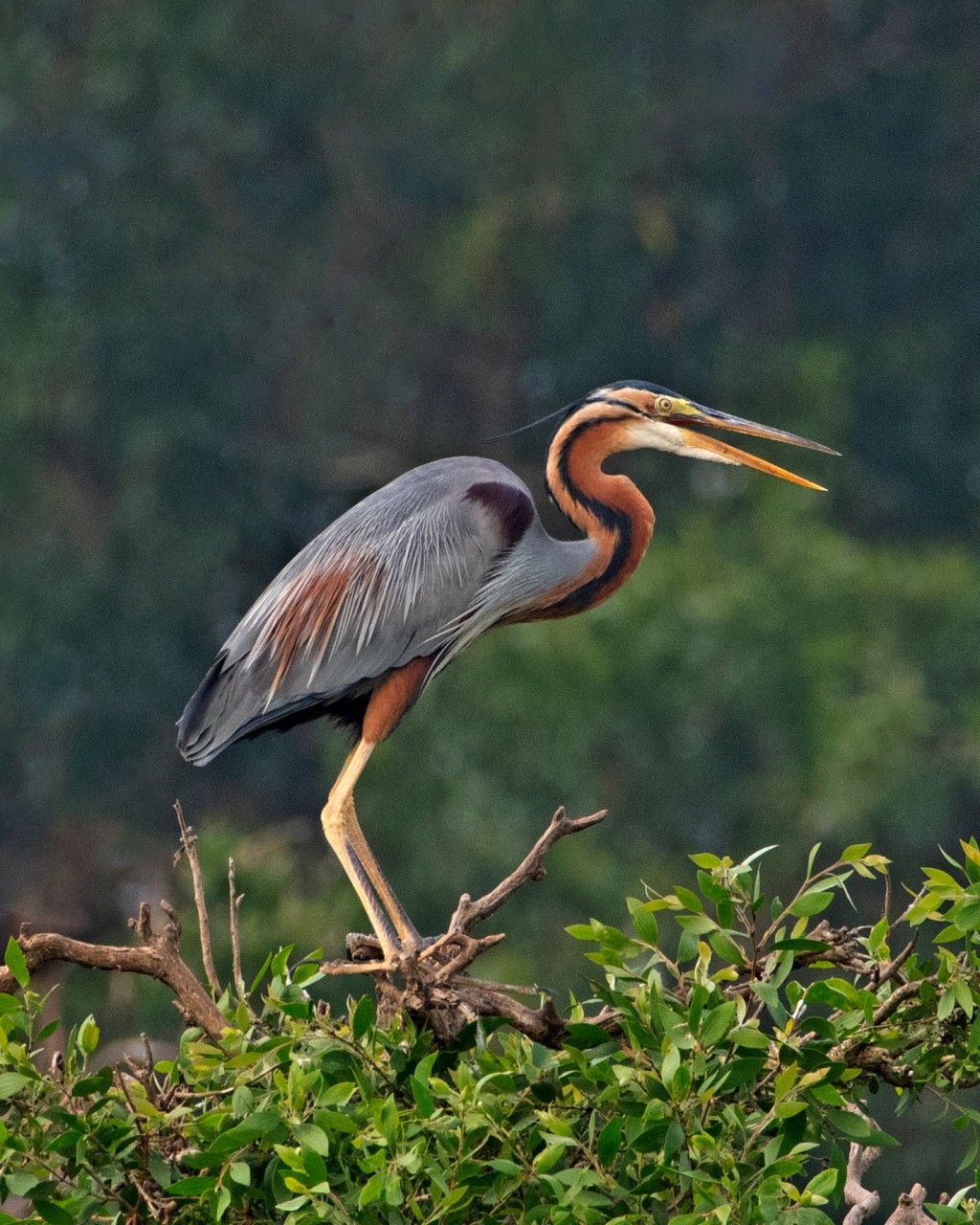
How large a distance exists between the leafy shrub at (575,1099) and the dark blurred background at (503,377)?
28.4 feet

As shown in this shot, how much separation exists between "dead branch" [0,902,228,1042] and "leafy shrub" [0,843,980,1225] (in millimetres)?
104

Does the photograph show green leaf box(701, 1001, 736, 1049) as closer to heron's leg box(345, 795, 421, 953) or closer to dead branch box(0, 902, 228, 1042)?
dead branch box(0, 902, 228, 1042)

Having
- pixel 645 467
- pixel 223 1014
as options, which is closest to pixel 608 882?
pixel 645 467

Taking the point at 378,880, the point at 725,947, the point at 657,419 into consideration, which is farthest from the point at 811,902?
the point at 657,419

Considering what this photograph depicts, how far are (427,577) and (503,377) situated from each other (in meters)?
9.51

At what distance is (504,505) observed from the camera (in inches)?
185

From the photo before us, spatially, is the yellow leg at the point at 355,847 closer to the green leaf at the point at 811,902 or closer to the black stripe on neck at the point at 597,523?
the black stripe on neck at the point at 597,523

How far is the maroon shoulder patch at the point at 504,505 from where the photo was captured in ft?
15.4

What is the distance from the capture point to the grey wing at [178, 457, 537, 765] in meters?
4.54

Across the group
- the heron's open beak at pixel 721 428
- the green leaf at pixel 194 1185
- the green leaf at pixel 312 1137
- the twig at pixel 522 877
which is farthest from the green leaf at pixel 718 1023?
the heron's open beak at pixel 721 428

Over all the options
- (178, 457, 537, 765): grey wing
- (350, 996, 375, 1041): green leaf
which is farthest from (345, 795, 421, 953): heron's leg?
(350, 996, 375, 1041): green leaf

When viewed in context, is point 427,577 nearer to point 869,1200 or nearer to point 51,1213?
Answer: point 869,1200

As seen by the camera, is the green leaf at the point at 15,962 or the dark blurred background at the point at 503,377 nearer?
the green leaf at the point at 15,962

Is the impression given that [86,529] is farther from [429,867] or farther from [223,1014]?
[223,1014]
